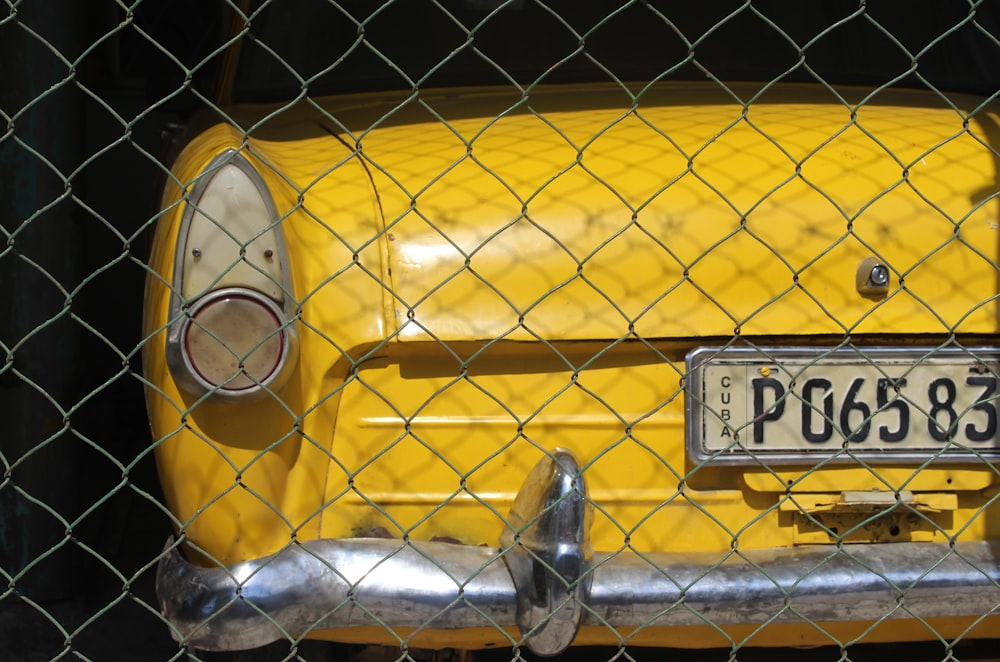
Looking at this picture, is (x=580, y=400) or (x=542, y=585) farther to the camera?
(x=580, y=400)

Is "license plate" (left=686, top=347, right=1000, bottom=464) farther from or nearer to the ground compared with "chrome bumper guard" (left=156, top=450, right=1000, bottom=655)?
farther from the ground

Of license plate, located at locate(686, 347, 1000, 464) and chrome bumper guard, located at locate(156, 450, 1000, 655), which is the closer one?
chrome bumper guard, located at locate(156, 450, 1000, 655)

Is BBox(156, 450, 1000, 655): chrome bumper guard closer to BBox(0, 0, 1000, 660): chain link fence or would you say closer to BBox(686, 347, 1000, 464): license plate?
BBox(0, 0, 1000, 660): chain link fence

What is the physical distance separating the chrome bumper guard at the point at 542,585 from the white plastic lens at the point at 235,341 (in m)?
0.31

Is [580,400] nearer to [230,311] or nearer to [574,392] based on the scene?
[574,392]

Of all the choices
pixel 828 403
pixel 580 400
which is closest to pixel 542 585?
pixel 580 400

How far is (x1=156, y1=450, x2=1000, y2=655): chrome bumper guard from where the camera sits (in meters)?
1.73

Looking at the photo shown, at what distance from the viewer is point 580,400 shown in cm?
188

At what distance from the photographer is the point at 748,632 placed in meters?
1.93

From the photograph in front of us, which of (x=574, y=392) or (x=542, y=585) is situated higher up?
(x=574, y=392)

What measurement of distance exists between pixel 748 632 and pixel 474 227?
897 mm

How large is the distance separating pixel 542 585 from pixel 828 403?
1.99 ft

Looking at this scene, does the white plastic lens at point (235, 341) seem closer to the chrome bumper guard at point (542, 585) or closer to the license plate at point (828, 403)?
the chrome bumper guard at point (542, 585)

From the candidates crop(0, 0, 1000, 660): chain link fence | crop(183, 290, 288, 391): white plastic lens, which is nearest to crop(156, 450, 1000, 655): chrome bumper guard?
crop(0, 0, 1000, 660): chain link fence
